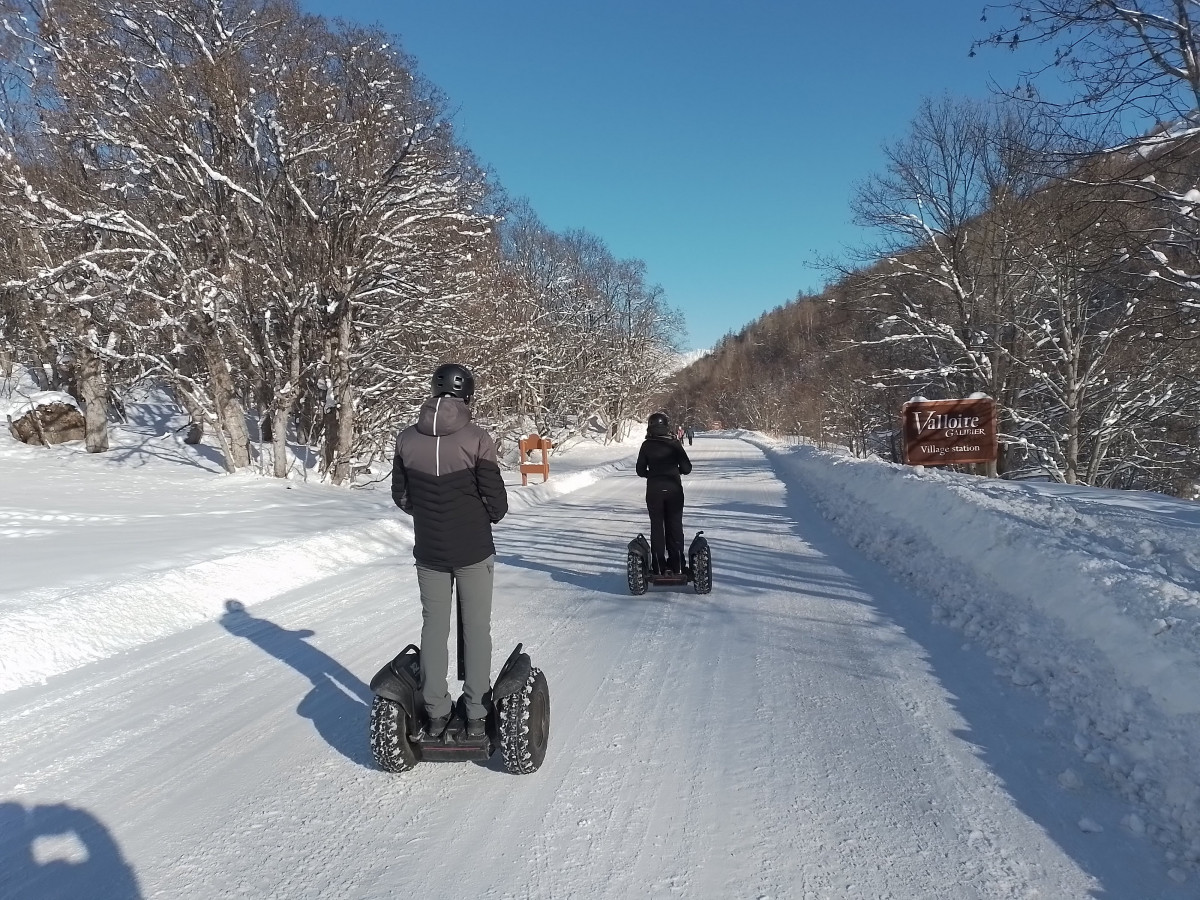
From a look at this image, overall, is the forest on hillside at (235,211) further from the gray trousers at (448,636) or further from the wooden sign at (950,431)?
the gray trousers at (448,636)

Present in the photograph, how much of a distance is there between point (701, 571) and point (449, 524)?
4.26 m

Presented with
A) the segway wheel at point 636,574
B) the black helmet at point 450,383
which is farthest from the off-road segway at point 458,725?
the segway wheel at point 636,574

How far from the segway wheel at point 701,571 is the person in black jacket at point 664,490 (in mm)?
165

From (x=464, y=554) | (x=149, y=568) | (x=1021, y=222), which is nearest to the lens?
(x=464, y=554)

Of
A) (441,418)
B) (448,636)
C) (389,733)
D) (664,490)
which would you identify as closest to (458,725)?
(389,733)

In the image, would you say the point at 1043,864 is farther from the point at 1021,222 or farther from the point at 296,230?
the point at 1021,222

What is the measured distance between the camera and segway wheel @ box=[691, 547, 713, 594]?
23.0 ft

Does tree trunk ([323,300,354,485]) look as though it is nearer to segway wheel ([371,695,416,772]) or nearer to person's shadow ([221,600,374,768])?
person's shadow ([221,600,374,768])

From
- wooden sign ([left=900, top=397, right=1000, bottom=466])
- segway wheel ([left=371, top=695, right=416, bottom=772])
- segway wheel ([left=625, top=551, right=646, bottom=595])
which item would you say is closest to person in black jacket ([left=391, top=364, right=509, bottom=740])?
segway wheel ([left=371, top=695, right=416, bottom=772])

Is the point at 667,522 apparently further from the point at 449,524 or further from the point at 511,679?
the point at 449,524

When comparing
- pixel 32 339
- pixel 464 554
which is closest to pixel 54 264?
pixel 32 339

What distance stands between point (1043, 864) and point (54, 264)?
19.5 meters

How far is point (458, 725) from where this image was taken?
3.37 meters

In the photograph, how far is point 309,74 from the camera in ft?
46.6
